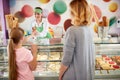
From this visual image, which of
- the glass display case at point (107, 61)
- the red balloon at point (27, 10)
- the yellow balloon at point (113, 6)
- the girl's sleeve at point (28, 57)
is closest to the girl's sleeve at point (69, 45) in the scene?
the girl's sleeve at point (28, 57)

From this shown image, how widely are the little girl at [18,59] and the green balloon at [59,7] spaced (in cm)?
Result: 354

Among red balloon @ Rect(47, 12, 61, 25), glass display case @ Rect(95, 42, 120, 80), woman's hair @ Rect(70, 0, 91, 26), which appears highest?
red balloon @ Rect(47, 12, 61, 25)

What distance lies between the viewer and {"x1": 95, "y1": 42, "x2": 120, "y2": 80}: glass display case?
275 cm

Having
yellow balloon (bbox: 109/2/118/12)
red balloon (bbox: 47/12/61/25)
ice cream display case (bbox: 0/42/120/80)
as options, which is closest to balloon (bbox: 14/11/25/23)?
red balloon (bbox: 47/12/61/25)

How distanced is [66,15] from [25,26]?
1.27m

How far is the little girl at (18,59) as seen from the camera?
2.31 metres

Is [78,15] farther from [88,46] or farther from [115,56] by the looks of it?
[115,56]

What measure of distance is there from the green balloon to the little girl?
354cm

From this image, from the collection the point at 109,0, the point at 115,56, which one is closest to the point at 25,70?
the point at 115,56

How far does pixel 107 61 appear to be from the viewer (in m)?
3.01

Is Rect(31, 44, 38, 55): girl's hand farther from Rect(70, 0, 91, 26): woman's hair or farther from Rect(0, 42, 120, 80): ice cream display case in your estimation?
A: Rect(70, 0, 91, 26): woman's hair

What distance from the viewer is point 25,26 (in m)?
5.87

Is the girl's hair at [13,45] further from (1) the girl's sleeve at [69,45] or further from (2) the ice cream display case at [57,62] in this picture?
(1) the girl's sleeve at [69,45]

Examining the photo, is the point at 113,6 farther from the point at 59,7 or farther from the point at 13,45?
Result: the point at 13,45
